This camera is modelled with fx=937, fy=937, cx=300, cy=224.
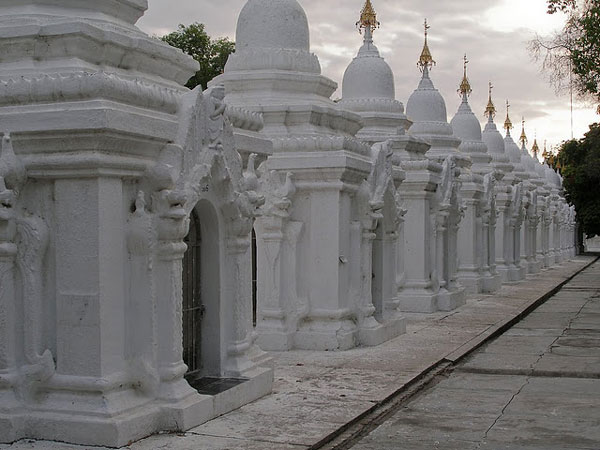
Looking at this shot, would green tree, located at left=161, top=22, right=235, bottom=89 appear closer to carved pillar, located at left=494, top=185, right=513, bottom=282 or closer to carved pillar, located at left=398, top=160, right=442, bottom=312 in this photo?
carved pillar, located at left=494, top=185, right=513, bottom=282

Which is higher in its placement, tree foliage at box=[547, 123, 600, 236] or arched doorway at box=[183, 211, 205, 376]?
tree foliage at box=[547, 123, 600, 236]

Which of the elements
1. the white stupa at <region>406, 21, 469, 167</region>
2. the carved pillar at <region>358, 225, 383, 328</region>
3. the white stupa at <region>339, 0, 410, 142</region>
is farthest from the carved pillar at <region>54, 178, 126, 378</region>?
the white stupa at <region>406, 21, 469, 167</region>

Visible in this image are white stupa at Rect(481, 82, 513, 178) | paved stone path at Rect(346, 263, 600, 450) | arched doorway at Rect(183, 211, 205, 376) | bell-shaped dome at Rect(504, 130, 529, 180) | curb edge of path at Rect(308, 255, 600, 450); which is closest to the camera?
curb edge of path at Rect(308, 255, 600, 450)

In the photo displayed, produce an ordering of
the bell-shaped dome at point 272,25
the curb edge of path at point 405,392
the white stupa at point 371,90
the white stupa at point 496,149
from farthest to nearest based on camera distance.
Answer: the white stupa at point 496,149
the white stupa at point 371,90
the bell-shaped dome at point 272,25
the curb edge of path at point 405,392

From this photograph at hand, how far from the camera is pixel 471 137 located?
82.4 ft

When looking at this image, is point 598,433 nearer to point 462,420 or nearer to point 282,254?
point 462,420

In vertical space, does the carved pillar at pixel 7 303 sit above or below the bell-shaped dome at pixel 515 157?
below

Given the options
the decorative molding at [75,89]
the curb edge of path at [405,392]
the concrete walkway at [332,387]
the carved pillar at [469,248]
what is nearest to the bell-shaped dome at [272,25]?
the concrete walkway at [332,387]

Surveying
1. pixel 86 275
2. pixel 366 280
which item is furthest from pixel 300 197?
pixel 86 275

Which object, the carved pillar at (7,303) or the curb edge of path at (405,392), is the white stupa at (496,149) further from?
the carved pillar at (7,303)

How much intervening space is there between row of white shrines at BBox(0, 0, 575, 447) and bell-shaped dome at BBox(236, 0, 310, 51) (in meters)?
0.03

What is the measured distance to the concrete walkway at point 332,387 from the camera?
6.90 metres

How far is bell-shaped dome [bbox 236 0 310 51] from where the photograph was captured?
1216cm

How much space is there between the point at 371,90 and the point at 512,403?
25.5 ft
